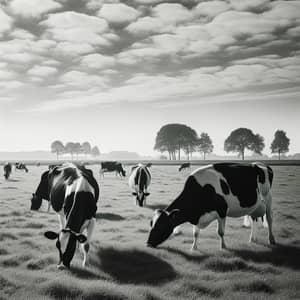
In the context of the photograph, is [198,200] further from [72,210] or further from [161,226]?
[72,210]

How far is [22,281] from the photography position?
7203 millimetres

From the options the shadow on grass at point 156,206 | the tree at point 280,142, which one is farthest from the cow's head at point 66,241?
the tree at point 280,142

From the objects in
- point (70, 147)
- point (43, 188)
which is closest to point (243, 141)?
point (43, 188)

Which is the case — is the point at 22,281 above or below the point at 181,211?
below

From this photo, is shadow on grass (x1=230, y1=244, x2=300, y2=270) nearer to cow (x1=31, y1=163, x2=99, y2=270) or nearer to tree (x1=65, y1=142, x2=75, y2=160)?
cow (x1=31, y1=163, x2=99, y2=270)

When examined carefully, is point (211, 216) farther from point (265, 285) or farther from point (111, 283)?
point (111, 283)

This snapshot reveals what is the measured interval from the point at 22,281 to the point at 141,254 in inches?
128

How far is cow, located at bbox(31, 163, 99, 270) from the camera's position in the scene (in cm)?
743

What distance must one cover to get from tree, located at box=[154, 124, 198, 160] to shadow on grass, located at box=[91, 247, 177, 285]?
10535 cm

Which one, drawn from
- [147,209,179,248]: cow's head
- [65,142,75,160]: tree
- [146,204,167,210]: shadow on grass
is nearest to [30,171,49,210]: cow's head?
[146,204,167,210]: shadow on grass

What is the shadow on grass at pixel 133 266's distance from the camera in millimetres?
7477

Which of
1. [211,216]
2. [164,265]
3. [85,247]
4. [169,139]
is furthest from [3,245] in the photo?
[169,139]

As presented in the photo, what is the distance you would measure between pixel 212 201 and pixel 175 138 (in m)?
105

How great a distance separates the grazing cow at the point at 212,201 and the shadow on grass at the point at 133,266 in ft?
2.65
